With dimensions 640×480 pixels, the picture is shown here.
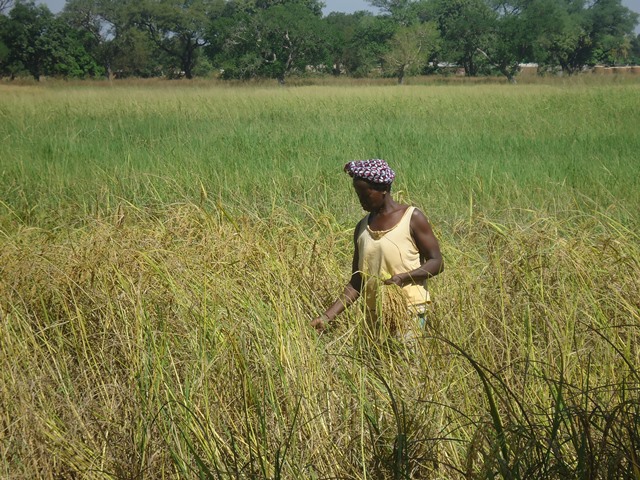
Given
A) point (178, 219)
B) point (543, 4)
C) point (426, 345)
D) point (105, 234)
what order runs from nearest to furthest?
point (426, 345) → point (105, 234) → point (178, 219) → point (543, 4)

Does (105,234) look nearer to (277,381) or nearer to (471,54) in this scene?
(277,381)

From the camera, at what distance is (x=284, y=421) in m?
2.55

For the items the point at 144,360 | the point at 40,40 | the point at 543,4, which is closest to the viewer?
the point at 144,360

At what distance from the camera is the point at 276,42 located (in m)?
43.8

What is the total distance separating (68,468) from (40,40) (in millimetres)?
43002

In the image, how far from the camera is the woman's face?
3086 millimetres

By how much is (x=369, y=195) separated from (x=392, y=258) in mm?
249

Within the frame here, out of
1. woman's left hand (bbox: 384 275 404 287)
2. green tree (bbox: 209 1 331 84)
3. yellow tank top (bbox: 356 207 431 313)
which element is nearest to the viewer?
woman's left hand (bbox: 384 275 404 287)

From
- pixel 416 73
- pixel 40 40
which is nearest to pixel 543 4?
pixel 416 73

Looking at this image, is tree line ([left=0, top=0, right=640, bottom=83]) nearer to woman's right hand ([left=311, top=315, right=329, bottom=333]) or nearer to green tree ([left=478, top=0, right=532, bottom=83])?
green tree ([left=478, top=0, right=532, bottom=83])

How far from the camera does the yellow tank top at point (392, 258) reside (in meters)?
3.08

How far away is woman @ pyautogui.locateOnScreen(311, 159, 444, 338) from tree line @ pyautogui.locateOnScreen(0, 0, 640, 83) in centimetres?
4042

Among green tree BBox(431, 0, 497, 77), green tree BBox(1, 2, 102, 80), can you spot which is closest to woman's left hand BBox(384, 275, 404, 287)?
green tree BBox(1, 2, 102, 80)

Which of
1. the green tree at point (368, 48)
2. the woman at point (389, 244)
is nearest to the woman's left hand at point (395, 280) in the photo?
the woman at point (389, 244)
